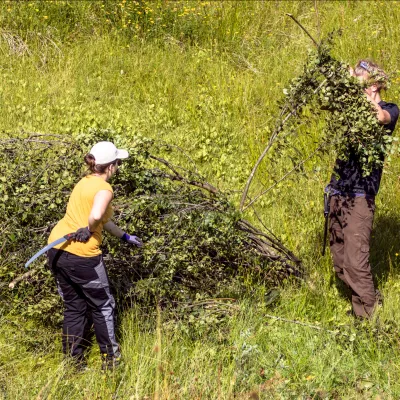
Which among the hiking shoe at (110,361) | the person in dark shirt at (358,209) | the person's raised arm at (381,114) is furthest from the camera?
the person in dark shirt at (358,209)

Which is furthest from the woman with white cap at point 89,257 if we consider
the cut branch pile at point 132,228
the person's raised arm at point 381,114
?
the person's raised arm at point 381,114

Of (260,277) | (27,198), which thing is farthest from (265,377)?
(27,198)

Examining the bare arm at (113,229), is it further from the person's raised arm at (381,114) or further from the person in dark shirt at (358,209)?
the person's raised arm at (381,114)

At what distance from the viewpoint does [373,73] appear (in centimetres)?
493

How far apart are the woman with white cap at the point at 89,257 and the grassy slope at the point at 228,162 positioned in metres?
0.21

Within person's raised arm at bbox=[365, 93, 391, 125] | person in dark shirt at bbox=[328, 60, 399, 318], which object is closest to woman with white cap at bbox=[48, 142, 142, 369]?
person in dark shirt at bbox=[328, 60, 399, 318]

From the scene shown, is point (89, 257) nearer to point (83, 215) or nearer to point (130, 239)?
point (83, 215)

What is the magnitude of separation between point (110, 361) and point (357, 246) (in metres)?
2.00

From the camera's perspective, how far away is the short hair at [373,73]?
194 inches

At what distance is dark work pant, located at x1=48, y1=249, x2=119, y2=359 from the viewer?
437 cm

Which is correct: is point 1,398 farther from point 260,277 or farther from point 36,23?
point 36,23

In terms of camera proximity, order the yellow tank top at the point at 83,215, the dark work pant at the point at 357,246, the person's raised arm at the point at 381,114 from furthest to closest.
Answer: the dark work pant at the point at 357,246 → the person's raised arm at the point at 381,114 → the yellow tank top at the point at 83,215

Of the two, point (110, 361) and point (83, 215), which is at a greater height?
point (83, 215)

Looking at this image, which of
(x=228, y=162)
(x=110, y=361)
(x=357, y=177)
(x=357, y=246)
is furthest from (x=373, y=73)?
(x=110, y=361)
